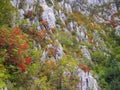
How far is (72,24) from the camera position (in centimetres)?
6038

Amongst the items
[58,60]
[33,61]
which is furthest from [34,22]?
[33,61]

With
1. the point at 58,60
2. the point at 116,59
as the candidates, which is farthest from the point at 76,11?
the point at 58,60

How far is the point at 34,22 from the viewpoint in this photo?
138ft

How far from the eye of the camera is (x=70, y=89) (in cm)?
3312

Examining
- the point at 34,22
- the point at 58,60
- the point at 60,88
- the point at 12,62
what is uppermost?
the point at 34,22

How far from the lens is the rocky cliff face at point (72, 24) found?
4075cm

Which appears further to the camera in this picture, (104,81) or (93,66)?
(93,66)

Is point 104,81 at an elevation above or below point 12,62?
below

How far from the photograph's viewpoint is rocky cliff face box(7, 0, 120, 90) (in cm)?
4075

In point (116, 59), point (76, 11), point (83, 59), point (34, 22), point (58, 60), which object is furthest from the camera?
point (76, 11)

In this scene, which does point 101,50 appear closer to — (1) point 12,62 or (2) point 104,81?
(2) point 104,81

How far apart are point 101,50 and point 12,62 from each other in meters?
39.7

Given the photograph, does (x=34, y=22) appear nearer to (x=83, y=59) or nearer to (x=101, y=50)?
(x=83, y=59)

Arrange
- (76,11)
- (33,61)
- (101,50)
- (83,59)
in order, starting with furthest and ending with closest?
(76,11) < (101,50) < (83,59) < (33,61)
